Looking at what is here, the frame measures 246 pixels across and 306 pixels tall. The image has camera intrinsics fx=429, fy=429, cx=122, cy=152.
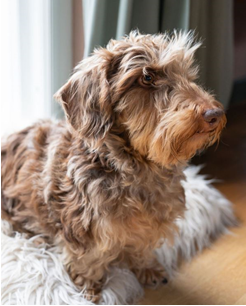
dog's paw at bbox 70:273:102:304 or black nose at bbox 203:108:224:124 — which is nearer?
black nose at bbox 203:108:224:124

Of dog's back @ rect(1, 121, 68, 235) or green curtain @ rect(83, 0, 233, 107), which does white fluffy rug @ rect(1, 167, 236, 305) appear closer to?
dog's back @ rect(1, 121, 68, 235)

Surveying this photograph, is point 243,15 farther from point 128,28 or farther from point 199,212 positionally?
point 199,212

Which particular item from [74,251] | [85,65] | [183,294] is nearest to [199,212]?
[183,294]

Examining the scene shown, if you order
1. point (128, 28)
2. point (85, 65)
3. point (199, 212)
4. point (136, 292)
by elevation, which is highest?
point (128, 28)

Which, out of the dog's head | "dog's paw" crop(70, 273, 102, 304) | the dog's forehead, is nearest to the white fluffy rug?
"dog's paw" crop(70, 273, 102, 304)

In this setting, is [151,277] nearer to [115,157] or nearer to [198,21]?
[115,157]

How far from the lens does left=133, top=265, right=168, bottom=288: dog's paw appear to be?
5.56ft

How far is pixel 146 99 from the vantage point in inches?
42.8

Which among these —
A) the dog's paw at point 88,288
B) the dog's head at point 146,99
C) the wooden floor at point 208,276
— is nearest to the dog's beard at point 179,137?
the dog's head at point 146,99

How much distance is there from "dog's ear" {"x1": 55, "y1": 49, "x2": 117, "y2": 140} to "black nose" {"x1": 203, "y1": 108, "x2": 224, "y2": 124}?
32 centimetres

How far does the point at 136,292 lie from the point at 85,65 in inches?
36.1

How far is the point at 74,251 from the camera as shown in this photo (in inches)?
58.3

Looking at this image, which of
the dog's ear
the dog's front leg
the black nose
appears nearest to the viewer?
the black nose

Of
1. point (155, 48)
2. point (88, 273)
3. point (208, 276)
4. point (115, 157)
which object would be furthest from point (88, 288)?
point (155, 48)
